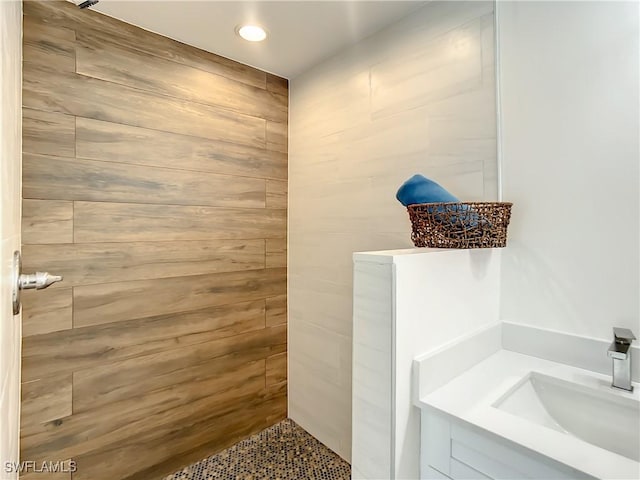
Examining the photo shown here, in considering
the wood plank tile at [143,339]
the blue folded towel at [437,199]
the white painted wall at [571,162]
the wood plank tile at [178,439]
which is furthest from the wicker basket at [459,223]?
the wood plank tile at [178,439]

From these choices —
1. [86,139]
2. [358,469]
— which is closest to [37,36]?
[86,139]

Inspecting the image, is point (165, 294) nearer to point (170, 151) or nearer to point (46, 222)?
point (46, 222)

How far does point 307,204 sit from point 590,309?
1452mm

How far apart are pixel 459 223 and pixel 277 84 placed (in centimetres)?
162

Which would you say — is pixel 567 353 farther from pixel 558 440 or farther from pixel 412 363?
→ pixel 412 363

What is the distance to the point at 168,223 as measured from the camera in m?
1.78

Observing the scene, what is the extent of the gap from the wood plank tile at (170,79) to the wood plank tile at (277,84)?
0.08 feet

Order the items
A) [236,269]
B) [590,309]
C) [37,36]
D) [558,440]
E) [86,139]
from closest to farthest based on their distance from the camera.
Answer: [558,440] < [590,309] < [37,36] < [86,139] < [236,269]

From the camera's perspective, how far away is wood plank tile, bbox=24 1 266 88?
1464 mm

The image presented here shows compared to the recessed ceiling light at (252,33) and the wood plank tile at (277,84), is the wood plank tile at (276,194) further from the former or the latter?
the recessed ceiling light at (252,33)

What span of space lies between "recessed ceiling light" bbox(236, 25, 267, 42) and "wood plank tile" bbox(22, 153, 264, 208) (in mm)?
723

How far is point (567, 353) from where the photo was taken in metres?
A: 1.22

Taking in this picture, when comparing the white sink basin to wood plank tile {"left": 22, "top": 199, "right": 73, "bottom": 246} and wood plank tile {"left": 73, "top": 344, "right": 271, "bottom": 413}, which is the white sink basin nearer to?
wood plank tile {"left": 73, "top": 344, "right": 271, "bottom": 413}

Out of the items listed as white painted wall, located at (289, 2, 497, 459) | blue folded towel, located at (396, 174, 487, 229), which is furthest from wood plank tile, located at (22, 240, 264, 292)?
blue folded towel, located at (396, 174, 487, 229)
